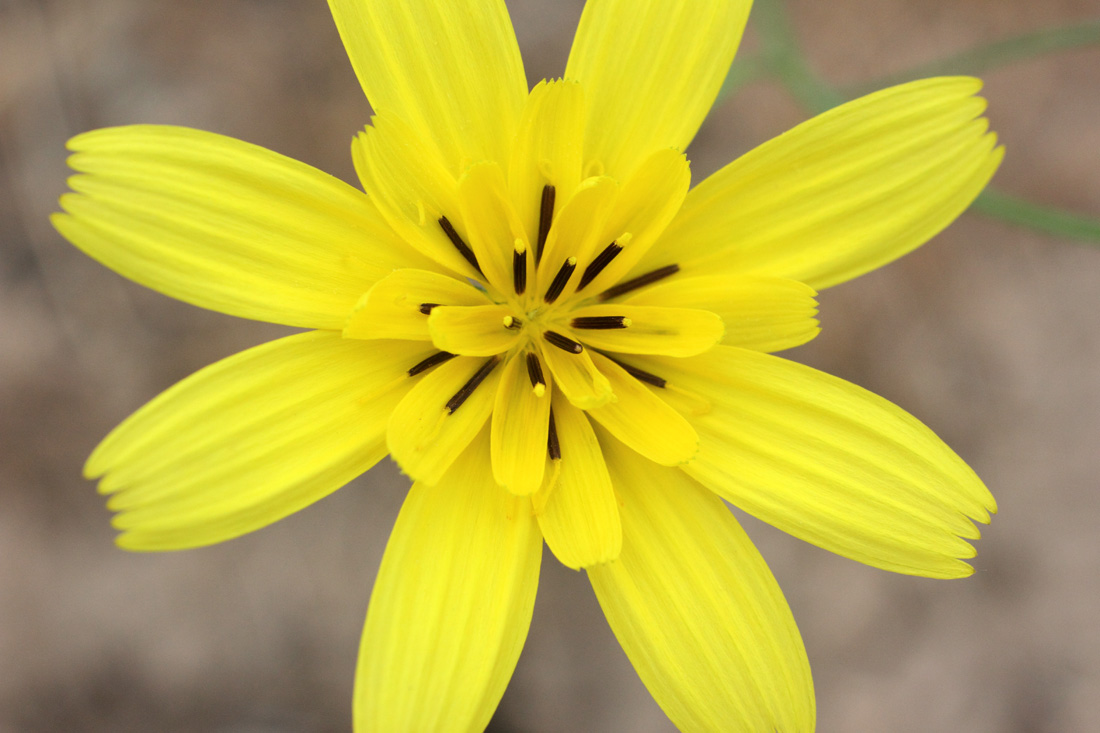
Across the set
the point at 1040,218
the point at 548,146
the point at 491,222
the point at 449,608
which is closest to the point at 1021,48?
the point at 1040,218

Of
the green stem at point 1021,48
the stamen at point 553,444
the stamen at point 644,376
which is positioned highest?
the green stem at point 1021,48

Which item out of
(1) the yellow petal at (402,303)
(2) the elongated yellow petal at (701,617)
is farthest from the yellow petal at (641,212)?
(2) the elongated yellow petal at (701,617)

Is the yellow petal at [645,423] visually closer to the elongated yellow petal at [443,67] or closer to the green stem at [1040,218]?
the elongated yellow petal at [443,67]

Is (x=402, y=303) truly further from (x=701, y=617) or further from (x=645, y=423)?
(x=701, y=617)

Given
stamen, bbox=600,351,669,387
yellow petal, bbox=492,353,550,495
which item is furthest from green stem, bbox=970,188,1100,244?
yellow petal, bbox=492,353,550,495

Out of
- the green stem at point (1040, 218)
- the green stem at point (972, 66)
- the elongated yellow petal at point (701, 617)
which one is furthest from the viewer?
the green stem at point (972, 66)

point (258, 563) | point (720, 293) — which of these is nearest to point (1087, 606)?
point (720, 293)

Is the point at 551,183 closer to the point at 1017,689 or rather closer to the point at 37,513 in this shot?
the point at 37,513
